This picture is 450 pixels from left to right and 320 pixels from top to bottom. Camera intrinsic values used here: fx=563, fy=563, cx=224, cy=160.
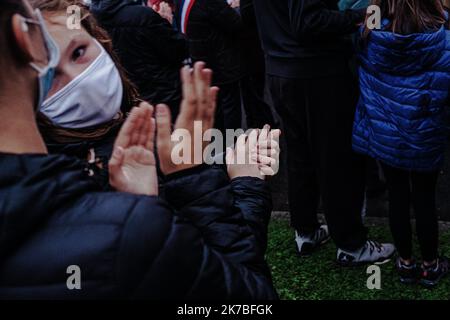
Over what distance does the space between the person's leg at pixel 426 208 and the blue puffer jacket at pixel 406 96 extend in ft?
0.39

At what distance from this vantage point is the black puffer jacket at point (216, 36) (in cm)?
407

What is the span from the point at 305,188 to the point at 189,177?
6.60 ft

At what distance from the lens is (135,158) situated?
131 centimetres

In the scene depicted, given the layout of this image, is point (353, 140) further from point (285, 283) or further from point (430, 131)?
point (285, 283)

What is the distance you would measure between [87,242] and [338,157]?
220cm

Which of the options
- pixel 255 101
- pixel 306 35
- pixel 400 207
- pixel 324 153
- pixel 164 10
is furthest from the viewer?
pixel 255 101

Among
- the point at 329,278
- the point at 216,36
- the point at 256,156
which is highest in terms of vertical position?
the point at 256,156

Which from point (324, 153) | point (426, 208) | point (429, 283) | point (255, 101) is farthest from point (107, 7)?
point (429, 283)

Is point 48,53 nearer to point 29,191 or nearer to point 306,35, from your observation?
point 29,191

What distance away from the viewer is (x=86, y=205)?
3.34 feet

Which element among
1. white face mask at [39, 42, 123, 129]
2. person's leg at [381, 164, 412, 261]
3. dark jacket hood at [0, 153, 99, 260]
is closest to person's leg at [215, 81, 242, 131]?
person's leg at [381, 164, 412, 261]

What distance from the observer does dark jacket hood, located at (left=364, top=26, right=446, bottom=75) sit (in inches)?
93.7

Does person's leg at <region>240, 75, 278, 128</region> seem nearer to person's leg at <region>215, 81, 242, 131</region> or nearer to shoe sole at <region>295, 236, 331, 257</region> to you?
person's leg at <region>215, 81, 242, 131</region>
